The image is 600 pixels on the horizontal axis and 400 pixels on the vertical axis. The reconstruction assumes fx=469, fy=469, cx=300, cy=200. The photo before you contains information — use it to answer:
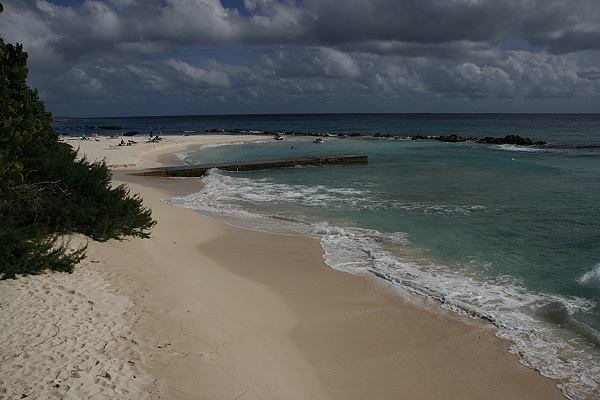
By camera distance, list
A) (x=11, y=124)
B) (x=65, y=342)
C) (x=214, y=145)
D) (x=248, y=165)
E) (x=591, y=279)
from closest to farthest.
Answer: (x=11, y=124) → (x=65, y=342) → (x=591, y=279) → (x=248, y=165) → (x=214, y=145)

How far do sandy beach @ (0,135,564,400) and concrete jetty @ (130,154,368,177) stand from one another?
18.5 m

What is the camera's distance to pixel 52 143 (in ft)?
46.8

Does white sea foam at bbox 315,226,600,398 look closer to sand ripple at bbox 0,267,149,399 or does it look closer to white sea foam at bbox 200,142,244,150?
sand ripple at bbox 0,267,149,399

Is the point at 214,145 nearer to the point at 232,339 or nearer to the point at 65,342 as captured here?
the point at 232,339

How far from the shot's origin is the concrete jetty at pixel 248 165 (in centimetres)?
2858

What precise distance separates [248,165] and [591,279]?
24653 millimetres

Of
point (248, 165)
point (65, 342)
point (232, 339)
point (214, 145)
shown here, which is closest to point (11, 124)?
point (65, 342)

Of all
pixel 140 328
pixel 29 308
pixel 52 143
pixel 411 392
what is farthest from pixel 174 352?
pixel 52 143

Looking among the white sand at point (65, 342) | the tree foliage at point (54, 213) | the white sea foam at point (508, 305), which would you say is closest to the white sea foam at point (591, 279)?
the white sea foam at point (508, 305)

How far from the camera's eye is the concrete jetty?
28578 mm

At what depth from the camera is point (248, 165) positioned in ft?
107

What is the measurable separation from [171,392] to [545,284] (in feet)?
27.2

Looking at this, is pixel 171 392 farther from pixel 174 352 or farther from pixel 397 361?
pixel 397 361

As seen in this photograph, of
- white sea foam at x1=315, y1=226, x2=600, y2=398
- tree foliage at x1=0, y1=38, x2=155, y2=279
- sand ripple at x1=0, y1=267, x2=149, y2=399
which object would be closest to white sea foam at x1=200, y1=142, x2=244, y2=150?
tree foliage at x1=0, y1=38, x2=155, y2=279
